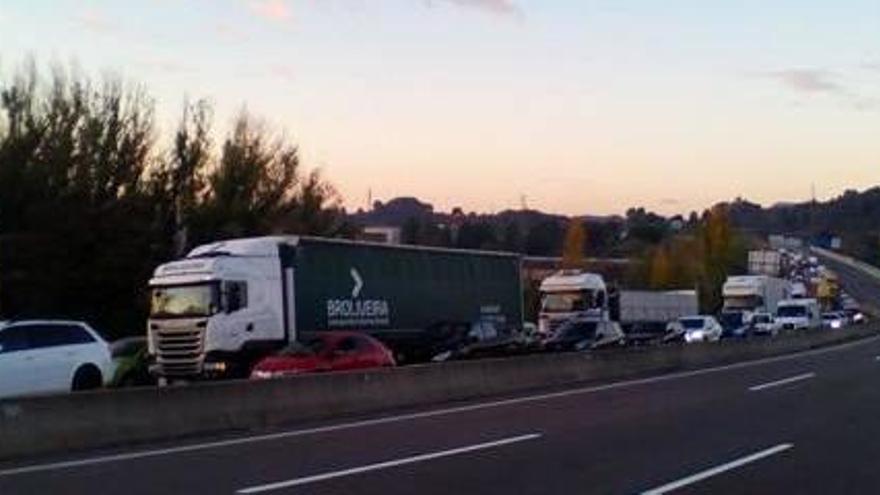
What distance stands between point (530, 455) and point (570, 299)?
41.1m

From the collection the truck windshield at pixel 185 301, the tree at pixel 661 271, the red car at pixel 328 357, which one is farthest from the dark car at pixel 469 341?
the tree at pixel 661 271

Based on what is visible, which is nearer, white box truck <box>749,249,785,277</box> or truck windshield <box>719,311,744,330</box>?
truck windshield <box>719,311,744,330</box>

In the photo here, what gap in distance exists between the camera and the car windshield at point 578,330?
47.3 metres

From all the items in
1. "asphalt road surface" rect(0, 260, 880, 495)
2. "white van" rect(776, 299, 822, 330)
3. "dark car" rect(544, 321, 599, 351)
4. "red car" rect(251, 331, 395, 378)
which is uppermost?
"red car" rect(251, 331, 395, 378)

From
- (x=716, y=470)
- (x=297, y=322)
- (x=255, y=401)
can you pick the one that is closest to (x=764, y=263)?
(x=297, y=322)

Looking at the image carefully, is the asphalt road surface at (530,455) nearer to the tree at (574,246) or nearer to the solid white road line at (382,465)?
the solid white road line at (382,465)

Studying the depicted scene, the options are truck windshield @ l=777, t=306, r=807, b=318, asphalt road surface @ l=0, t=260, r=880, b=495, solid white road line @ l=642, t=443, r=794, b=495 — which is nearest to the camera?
solid white road line @ l=642, t=443, r=794, b=495

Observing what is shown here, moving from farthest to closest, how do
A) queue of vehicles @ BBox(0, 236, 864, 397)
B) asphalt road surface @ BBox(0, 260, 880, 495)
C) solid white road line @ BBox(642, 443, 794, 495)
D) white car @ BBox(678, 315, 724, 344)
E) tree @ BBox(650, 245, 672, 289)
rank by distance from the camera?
tree @ BBox(650, 245, 672, 289) < white car @ BBox(678, 315, 724, 344) < queue of vehicles @ BBox(0, 236, 864, 397) < asphalt road surface @ BBox(0, 260, 880, 495) < solid white road line @ BBox(642, 443, 794, 495)

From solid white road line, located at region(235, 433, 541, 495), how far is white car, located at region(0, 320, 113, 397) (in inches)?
403

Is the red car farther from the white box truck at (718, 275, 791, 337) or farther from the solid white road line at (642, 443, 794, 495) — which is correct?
the white box truck at (718, 275, 791, 337)

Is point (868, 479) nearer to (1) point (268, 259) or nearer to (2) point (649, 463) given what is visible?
(2) point (649, 463)

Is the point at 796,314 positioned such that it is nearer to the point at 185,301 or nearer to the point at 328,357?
the point at 185,301

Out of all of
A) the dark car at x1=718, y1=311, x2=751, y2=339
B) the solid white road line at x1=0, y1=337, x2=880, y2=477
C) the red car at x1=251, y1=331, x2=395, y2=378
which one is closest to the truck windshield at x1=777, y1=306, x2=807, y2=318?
the dark car at x1=718, y1=311, x2=751, y2=339

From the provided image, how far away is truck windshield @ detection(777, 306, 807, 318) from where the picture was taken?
268 feet
